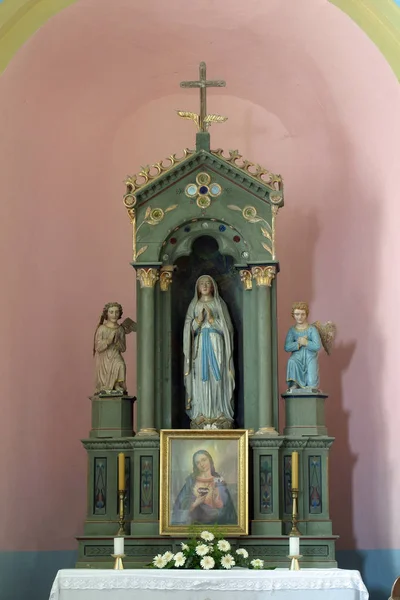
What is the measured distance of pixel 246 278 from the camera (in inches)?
446

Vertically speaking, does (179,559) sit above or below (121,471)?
below

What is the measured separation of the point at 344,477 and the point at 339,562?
0.87 meters

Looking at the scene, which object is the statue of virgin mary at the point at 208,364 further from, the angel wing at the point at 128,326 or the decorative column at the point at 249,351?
the angel wing at the point at 128,326

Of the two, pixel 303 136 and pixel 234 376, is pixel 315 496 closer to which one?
pixel 234 376

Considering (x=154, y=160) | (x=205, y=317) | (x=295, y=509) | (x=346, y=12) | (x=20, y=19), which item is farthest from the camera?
(x=154, y=160)

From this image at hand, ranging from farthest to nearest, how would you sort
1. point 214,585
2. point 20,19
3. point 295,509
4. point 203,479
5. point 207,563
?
point 20,19, point 203,479, point 295,509, point 207,563, point 214,585

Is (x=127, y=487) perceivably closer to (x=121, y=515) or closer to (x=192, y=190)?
(x=121, y=515)

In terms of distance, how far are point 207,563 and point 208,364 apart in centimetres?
204

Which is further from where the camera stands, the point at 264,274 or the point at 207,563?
the point at 264,274

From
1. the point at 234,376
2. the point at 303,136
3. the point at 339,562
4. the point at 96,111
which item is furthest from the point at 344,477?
the point at 96,111

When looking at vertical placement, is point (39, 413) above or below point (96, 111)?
below

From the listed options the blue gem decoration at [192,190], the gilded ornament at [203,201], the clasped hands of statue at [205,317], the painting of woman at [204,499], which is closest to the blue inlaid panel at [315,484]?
the painting of woman at [204,499]

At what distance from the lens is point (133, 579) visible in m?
9.77

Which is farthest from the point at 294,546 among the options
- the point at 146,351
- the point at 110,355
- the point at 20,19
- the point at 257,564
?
the point at 20,19
